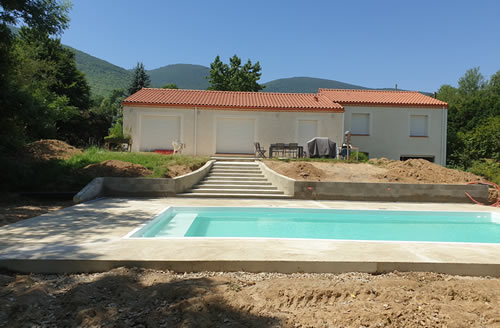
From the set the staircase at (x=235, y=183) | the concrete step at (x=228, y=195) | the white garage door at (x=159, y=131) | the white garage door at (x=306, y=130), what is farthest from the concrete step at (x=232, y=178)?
the white garage door at (x=306, y=130)

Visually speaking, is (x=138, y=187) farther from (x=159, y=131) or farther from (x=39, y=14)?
(x=159, y=131)

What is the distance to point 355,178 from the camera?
11758 millimetres

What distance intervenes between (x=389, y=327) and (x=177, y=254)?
2407mm

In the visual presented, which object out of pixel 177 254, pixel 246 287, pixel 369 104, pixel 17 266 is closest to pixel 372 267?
pixel 246 287

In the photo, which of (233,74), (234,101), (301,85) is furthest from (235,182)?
(301,85)

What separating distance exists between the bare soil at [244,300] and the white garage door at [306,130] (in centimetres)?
1503

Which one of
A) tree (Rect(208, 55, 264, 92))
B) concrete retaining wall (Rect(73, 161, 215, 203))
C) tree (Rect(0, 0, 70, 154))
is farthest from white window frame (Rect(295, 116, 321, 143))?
tree (Rect(208, 55, 264, 92))

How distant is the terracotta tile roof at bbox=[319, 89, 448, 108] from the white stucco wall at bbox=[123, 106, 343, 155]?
9.04 ft

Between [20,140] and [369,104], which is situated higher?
[369,104]

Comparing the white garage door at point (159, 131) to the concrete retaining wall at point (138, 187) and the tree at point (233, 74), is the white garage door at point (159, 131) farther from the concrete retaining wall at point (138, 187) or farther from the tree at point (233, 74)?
the tree at point (233, 74)

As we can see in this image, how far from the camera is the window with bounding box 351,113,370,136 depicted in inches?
777

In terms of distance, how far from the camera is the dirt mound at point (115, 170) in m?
10.4

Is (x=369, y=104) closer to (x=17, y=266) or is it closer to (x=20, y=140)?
(x=20, y=140)

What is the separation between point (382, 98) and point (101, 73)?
358 feet
